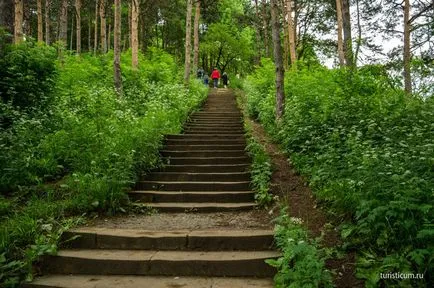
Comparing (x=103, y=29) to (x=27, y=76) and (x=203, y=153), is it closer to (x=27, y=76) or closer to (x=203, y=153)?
(x=27, y=76)

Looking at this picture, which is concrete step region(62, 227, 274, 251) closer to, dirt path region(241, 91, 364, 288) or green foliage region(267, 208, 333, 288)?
green foliage region(267, 208, 333, 288)

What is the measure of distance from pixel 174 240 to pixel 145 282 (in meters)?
0.86

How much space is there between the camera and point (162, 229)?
18.2 feet

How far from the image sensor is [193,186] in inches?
294

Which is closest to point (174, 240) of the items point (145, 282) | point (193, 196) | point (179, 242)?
point (179, 242)

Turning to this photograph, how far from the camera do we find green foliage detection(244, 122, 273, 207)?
654cm

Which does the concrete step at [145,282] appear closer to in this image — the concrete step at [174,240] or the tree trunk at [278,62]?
the concrete step at [174,240]

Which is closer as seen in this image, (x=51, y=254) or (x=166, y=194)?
(x=51, y=254)

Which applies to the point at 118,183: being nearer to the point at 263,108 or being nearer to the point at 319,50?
the point at 263,108

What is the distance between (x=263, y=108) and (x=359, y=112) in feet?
18.5

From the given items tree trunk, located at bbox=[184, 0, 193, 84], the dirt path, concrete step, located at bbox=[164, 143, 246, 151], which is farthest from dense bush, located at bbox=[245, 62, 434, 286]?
tree trunk, located at bbox=[184, 0, 193, 84]

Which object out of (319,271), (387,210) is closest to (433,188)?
(387,210)

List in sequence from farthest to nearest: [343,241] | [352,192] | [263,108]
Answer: [263,108] → [352,192] → [343,241]

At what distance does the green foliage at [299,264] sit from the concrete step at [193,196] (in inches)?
89.1
